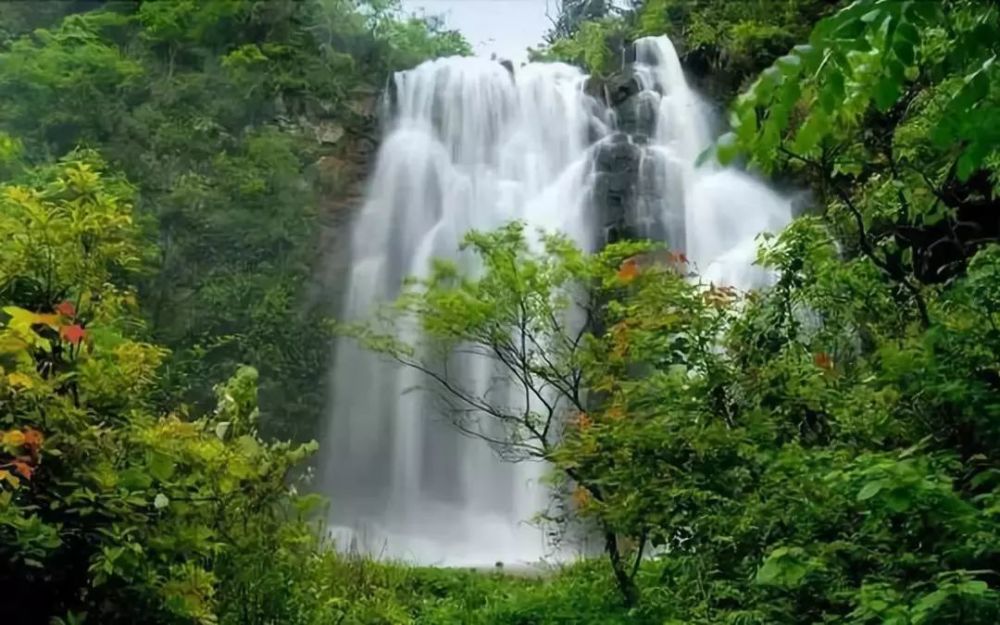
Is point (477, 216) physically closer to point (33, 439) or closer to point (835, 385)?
point (835, 385)

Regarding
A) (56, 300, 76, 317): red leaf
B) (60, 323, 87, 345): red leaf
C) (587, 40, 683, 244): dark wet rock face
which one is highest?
(587, 40, 683, 244): dark wet rock face

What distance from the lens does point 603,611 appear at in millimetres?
4590

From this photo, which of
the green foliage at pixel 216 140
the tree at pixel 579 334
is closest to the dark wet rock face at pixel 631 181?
the green foliage at pixel 216 140

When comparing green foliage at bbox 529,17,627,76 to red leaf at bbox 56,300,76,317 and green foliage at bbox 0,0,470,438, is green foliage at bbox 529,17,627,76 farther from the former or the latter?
red leaf at bbox 56,300,76,317

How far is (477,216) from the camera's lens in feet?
38.2

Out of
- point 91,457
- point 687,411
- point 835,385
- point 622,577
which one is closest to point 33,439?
point 91,457

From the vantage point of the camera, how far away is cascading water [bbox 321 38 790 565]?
33.2ft

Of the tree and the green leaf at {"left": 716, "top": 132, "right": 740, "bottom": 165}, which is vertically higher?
the tree

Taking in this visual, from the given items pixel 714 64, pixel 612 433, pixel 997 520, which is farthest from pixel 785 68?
pixel 714 64

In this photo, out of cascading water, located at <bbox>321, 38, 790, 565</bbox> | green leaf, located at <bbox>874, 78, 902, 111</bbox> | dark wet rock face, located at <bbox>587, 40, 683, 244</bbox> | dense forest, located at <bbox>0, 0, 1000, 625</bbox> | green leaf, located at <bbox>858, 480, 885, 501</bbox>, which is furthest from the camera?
dark wet rock face, located at <bbox>587, 40, 683, 244</bbox>

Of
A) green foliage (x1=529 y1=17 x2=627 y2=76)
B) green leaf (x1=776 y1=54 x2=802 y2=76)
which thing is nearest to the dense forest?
green leaf (x1=776 y1=54 x2=802 y2=76)

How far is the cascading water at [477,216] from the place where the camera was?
10.1 metres

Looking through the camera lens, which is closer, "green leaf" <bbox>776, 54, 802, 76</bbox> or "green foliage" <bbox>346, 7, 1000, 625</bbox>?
"green leaf" <bbox>776, 54, 802, 76</bbox>

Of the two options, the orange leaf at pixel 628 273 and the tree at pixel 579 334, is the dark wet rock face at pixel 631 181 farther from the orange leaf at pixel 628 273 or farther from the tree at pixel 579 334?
the orange leaf at pixel 628 273
